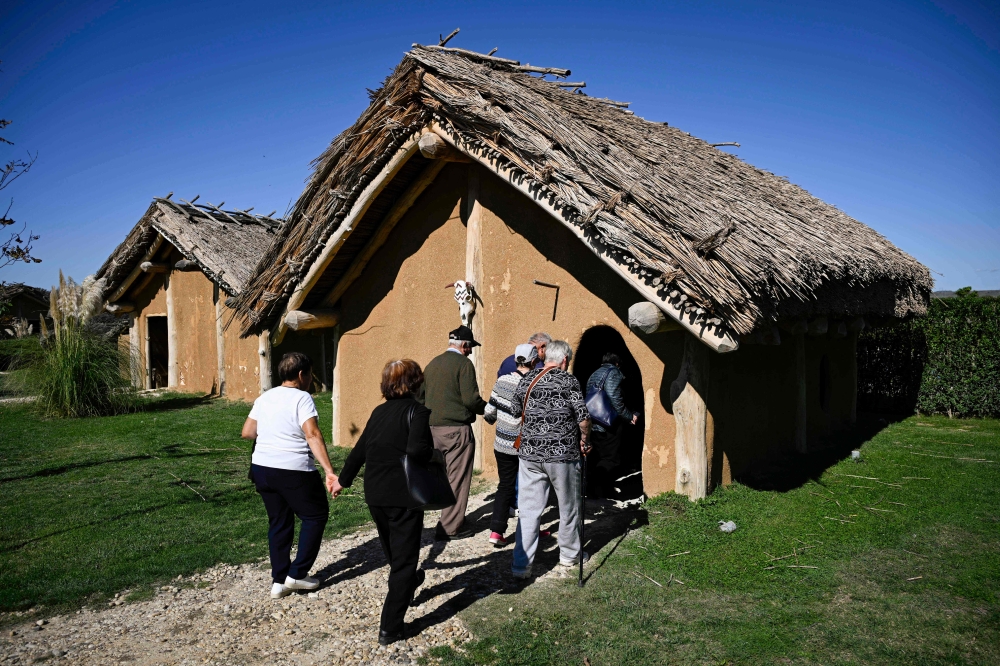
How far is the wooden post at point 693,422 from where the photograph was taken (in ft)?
20.0

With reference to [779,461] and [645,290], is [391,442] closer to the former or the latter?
[645,290]

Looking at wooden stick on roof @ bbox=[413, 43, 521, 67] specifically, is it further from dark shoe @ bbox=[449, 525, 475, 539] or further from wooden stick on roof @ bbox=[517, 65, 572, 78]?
dark shoe @ bbox=[449, 525, 475, 539]

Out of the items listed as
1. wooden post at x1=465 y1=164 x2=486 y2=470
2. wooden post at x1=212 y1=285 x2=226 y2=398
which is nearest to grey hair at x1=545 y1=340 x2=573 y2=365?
wooden post at x1=465 y1=164 x2=486 y2=470

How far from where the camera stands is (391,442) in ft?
13.1

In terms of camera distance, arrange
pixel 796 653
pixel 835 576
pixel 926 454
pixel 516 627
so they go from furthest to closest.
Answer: pixel 926 454, pixel 835 576, pixel 516 627, pixel 796 653

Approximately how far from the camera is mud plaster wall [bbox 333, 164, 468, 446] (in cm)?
789

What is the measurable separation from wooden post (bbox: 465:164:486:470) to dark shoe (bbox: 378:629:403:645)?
3.59 metres

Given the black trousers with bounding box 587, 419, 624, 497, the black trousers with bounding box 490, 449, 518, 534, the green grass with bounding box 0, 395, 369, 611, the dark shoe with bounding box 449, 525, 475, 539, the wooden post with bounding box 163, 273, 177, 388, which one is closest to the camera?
the green grass with bounding box 0, 395, 369, 611

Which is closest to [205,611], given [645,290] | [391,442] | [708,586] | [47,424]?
[391,442]

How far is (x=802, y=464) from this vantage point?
8.03 m

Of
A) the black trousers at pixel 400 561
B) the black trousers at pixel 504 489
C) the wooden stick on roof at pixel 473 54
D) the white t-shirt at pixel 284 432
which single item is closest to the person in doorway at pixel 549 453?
the black trousers at pixel 504 489

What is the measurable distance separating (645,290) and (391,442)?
2611mm

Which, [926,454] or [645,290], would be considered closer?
[645,290]

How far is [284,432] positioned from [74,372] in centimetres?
1002
